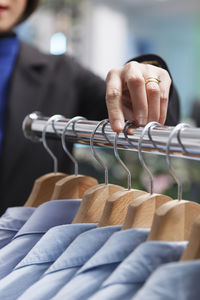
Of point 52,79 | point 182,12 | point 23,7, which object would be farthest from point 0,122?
point 182,12

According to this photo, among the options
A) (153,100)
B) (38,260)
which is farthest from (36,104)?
(38,260)

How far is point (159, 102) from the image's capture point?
2.46ft

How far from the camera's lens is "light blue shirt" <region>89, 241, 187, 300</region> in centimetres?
52

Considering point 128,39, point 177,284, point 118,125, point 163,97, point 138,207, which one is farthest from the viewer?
point 128,39

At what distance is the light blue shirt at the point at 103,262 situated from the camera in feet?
1.82

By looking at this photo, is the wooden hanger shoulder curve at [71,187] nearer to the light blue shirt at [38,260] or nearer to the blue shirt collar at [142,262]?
the light blue shirt at [38,260]

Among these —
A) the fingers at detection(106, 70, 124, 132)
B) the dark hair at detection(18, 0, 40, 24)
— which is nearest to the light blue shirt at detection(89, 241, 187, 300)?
the fingers at detection(106, 70, 124, 132)

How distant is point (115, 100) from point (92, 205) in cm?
16

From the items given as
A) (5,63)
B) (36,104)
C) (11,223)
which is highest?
(5,63)

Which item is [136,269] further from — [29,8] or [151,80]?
[29,8]

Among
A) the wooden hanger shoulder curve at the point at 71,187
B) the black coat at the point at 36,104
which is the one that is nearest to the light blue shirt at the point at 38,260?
the wooden hanger shoulder curve at the point at 71,187

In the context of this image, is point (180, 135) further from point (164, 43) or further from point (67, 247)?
point (164, 43)

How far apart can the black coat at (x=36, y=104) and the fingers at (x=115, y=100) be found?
611 millimetres

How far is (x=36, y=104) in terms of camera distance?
56.3 inches
